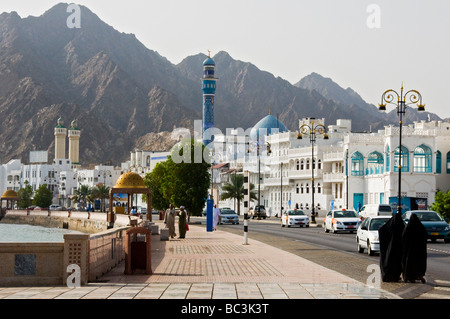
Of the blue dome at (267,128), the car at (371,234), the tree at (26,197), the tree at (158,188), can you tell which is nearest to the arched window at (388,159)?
the tree at (158,188)

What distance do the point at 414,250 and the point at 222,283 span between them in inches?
157

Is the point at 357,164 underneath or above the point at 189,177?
above

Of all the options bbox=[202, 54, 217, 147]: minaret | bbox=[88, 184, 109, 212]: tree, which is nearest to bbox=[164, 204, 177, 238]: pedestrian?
bbox=[88, 184, 109, 212]: tree

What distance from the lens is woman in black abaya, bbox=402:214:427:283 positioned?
15633mm

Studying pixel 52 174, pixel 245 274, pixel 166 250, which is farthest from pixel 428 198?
pixel 52 174

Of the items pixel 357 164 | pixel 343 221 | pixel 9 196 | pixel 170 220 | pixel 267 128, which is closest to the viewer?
pixel 170 220

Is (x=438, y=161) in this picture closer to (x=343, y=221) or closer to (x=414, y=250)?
(x=343, y=221)

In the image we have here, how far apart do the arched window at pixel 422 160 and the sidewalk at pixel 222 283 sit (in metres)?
48.1

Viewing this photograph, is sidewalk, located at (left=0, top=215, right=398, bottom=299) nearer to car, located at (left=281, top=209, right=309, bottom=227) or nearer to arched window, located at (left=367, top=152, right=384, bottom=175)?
car, located at (left=281, top=209, right=309, bottom=227)

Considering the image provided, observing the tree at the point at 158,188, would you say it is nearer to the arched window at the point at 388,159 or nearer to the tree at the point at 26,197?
the arched window at the point at 388,159

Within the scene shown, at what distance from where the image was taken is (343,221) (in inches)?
1693

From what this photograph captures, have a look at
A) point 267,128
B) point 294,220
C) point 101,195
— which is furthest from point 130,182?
point 101,195

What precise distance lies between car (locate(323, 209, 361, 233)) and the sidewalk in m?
20.3
